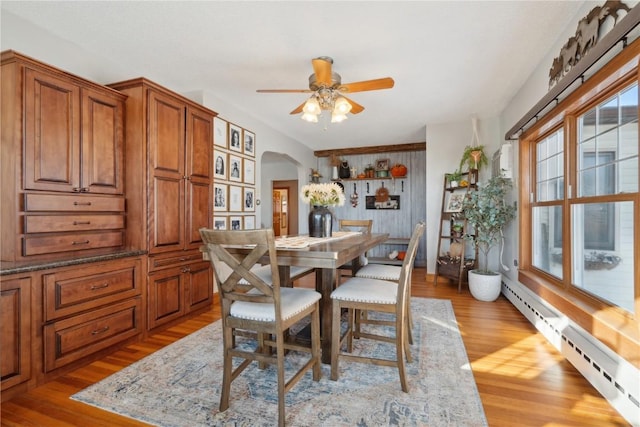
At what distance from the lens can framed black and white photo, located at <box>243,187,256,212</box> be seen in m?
4.34

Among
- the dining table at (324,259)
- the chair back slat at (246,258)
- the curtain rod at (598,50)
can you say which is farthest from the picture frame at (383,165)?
the chair back slat at (246,258)

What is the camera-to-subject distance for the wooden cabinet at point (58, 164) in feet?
6.36

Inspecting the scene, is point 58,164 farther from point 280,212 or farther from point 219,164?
point 280,212

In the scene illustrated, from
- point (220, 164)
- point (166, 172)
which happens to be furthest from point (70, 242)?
point (220, 164)

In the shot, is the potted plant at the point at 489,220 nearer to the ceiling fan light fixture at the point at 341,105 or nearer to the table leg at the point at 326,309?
the ceiling fan light fixture at the point at 341,105

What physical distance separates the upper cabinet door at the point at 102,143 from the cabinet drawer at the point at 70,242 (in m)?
0.36

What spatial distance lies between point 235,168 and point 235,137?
420 millimetres

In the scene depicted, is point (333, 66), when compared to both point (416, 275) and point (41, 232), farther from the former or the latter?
point (416, 275)

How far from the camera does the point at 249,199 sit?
4.44 meters

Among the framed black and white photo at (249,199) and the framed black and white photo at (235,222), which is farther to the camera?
the framed black and white photo at (249,199)

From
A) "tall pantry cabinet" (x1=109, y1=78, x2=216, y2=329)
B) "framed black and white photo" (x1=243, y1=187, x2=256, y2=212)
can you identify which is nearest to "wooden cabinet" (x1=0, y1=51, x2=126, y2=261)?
"tall pantry cabinet" (x1=109, y1=78, x2=216, y2=329)

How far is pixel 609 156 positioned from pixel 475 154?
7.70 feet

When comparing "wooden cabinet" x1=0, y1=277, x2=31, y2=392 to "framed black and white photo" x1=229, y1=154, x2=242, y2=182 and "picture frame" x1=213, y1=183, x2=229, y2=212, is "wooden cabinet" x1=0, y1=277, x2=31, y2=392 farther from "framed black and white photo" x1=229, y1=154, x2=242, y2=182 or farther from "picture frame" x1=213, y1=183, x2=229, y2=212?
"framed black and white photo" x1=229, y1=154, x2=242, y2=182

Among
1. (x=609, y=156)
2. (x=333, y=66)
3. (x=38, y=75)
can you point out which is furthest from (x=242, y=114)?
(x=609, y=156)
